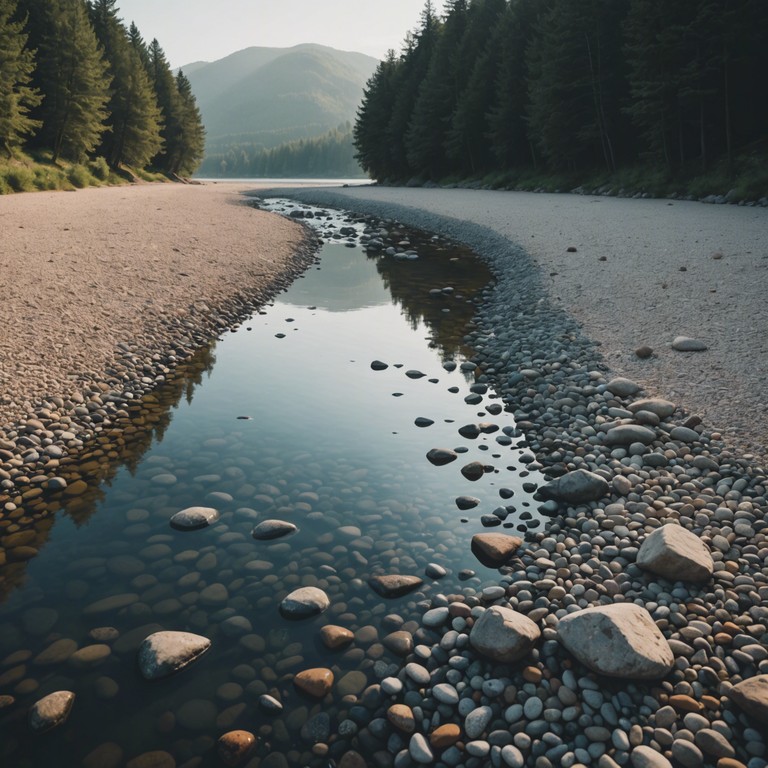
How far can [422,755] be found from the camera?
2916mm

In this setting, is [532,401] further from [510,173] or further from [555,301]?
[510,173]

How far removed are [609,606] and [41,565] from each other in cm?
419

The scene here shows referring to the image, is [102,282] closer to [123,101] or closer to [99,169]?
[99,169]

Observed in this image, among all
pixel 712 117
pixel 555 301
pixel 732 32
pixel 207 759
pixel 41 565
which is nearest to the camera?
pixel 207 759

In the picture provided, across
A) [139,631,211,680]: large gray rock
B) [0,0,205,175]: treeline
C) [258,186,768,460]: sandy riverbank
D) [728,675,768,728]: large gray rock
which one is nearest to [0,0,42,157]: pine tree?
[0,0,205,175]: treeline

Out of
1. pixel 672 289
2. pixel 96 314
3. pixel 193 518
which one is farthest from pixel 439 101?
pixel 193 518

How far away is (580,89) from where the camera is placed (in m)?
34.9

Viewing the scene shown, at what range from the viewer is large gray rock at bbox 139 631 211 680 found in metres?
3.36

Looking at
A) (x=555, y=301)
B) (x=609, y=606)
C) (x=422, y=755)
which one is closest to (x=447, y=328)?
(x=555, y=301)

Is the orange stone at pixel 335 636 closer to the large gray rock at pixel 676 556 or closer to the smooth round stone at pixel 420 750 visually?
the smooth round stone at pixel 420 750

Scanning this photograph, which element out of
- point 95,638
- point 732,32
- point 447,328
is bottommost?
point 95,638

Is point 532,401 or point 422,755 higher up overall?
point 532,401

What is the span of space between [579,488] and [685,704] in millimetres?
2261

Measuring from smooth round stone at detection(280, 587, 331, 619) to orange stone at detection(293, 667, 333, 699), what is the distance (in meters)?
0.51
